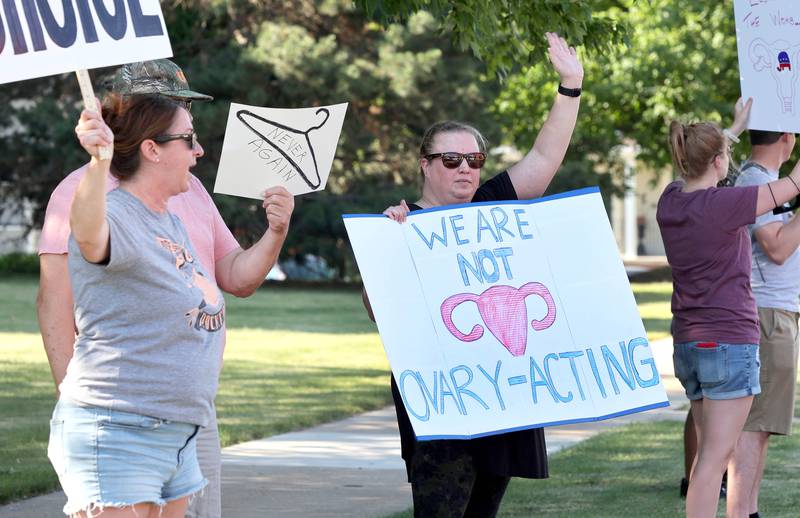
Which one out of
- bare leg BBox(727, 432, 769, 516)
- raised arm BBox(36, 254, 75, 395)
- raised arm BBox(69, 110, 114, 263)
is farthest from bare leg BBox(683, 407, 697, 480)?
raised arm BBox(69, 110, 114, 263)

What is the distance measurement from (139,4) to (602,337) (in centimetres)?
193

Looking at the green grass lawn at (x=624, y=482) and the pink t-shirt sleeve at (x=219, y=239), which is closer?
the pink t-shirt sleeve at (x=219, y=239)

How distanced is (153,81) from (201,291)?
2.38 feet

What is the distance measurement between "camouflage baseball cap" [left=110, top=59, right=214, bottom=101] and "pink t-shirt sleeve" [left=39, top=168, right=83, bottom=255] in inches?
12.0

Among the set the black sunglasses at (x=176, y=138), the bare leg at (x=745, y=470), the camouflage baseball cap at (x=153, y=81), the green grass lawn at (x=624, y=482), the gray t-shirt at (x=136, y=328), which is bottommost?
the green grass lawn at (x=624, y=482)

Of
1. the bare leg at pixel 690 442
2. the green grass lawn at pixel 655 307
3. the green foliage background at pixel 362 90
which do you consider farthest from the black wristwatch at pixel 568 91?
the green foliage background at pixel 362 90

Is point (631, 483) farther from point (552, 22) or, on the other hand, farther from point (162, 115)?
point (162, 115)

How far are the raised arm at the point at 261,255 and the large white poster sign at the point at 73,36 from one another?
0.57 meters

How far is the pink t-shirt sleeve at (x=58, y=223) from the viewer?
3834 millimetres

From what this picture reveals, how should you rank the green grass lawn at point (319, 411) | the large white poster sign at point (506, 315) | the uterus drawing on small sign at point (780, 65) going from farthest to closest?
the green grass lawn at point (319, 411) < the uterus drawing on small sign at point (780, 65) < the large white poster sign at point (506, 315)

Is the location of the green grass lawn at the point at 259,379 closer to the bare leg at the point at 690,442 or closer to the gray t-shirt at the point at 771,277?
the bare leg at the point at 690,442

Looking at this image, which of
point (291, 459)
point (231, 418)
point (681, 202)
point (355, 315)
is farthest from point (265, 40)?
point (681, 202)

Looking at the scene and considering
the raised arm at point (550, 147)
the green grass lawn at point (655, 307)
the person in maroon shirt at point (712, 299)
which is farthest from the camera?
the green grass lawn at point (655, 307)

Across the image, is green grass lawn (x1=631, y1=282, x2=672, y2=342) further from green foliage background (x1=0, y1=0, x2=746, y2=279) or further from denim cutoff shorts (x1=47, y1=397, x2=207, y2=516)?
denim cutoff shorts (x1=47, y1=397, x2=207, y2=516)
